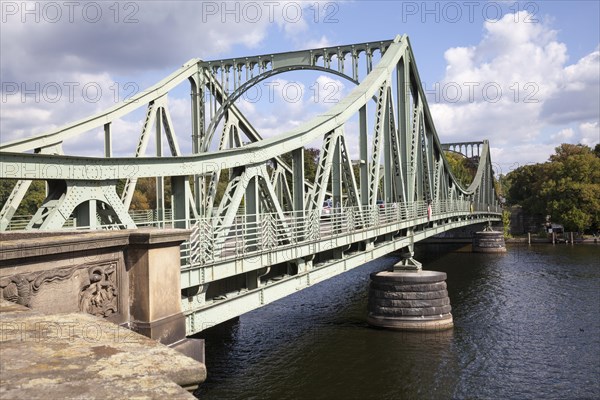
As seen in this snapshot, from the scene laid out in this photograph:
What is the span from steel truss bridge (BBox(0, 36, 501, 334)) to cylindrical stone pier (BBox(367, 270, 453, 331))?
1394 millimetres

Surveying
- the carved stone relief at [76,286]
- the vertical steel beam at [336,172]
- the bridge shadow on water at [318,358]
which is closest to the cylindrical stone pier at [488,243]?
the bridge shadow on water at [318,358]

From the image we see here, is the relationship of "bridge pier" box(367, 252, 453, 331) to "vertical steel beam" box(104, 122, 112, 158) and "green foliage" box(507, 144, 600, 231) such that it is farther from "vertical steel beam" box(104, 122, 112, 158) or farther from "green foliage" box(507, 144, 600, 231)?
"green foliage" box(507, 144, 600, 231)

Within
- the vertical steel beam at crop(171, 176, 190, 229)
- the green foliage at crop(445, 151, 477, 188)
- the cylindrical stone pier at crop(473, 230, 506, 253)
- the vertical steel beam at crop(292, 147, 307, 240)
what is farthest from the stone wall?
the green foliage at crop(445, 151, 477, 188)

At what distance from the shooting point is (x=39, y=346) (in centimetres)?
304

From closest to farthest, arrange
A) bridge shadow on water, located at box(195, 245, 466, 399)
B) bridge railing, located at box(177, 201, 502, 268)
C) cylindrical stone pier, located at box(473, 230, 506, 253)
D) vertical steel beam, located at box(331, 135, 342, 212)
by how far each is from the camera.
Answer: bridge railing, located at box(177, 201, 502, 268), bridge shadow on water, located at box(195, 245, 466, 399), vertical steel beam, located at box(331, 135, 342, 212), cylindrical stone pier, located at box(473, 230, 506, 253)

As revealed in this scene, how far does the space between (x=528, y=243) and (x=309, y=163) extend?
26861 mm

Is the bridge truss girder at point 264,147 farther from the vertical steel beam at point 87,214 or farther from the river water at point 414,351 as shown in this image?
the river water at point 414,351

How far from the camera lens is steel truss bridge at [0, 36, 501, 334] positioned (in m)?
8.30

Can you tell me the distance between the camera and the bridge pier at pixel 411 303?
68.9 ft

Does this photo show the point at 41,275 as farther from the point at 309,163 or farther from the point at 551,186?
the point at 551,186

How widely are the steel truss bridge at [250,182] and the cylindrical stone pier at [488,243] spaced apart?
22.9 m

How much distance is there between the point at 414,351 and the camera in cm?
1848

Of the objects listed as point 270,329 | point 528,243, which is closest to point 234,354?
point 270,329

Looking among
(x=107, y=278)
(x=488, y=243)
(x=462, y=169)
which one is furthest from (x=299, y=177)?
(x=462, y=169)
